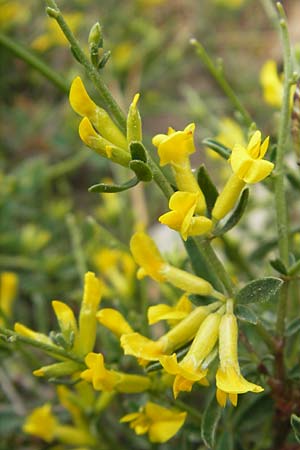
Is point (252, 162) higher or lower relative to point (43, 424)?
higher

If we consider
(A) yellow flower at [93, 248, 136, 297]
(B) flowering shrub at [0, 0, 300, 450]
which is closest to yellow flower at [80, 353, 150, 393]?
(B) flowering shrub at [0, 0, 300, 450]

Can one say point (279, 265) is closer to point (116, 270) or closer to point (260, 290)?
point (260, 290)

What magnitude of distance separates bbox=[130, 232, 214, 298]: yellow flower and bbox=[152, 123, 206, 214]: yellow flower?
0.07 meters

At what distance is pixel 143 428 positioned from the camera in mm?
727

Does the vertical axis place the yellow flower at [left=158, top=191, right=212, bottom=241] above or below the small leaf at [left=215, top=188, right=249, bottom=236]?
above

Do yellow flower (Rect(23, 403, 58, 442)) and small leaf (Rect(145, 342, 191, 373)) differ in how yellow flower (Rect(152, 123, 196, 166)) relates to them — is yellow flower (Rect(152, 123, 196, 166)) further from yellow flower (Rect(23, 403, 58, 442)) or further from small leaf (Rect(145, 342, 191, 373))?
yellow flower (Rect(23, 403, 58, 442))

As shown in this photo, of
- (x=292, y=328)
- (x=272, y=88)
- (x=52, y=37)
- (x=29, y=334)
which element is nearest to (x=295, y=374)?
(x=292, y=328)

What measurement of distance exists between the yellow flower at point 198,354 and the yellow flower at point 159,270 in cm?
3

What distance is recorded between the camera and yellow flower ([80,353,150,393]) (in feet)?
2.11

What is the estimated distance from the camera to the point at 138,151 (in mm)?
570

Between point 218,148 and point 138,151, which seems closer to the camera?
point 138,151

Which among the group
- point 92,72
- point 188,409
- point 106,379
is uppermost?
point 92,72

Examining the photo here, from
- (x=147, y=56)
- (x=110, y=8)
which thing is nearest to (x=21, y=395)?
(x=147, y=56)

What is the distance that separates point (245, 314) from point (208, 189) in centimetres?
12
